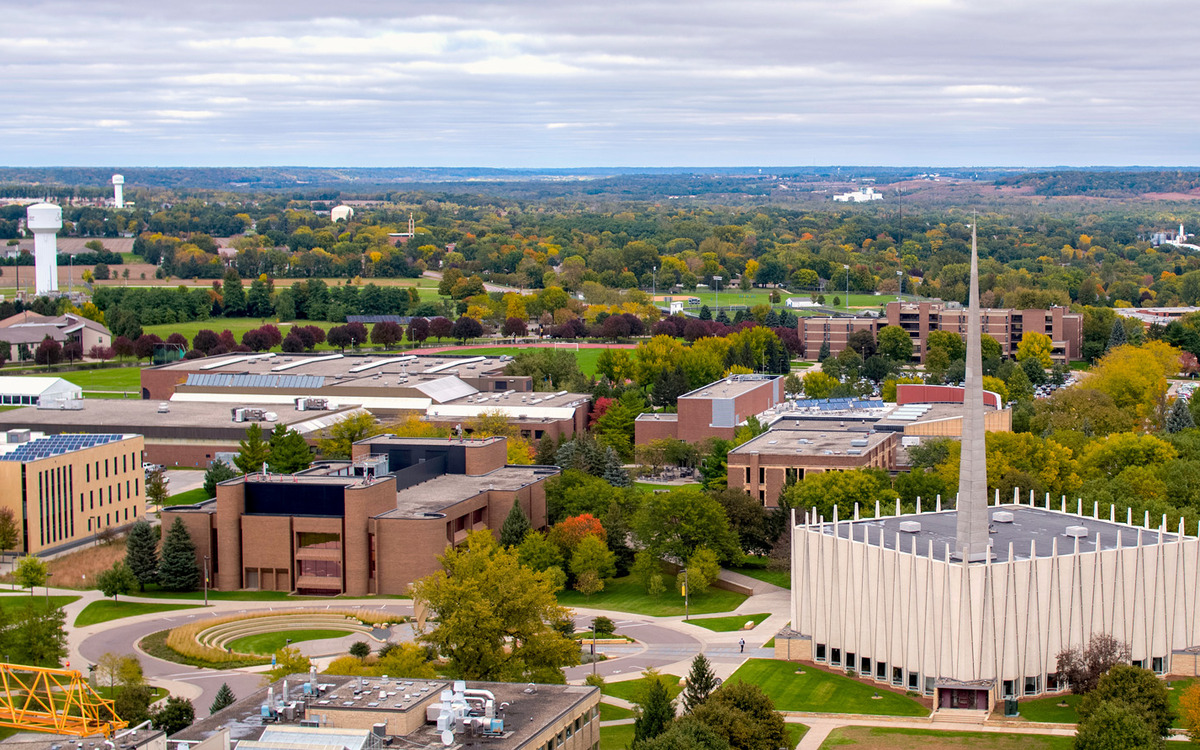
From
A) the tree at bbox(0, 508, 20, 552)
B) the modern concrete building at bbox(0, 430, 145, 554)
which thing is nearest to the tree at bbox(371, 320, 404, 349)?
the modern concrete building at bbox(0, 430, 145, 554)

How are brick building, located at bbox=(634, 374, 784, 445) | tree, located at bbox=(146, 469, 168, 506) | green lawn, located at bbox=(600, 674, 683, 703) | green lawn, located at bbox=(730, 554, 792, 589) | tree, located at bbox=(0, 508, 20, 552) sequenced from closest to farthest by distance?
green lawn, located at bbox=(600, 674, 683, 703)
green lawn, located at bbox=(730, 554, 792, 589)
tree, located at bbox=(0, 508, 20, 552)
tree, located at bbox=(146, 469, 168, 506)
brick building, located at bbox=(634, 374, 784, 445)

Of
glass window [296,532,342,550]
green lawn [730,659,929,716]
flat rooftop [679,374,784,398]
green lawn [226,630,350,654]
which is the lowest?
green lawn [226,630,350,654]

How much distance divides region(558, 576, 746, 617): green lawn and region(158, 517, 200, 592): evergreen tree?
21.6 meters

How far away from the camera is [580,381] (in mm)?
150625

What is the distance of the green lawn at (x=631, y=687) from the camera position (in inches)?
2512

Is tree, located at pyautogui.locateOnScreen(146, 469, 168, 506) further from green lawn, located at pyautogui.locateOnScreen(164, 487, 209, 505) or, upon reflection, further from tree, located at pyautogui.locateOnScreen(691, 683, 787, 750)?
tree, located at pyautogui.locateOnScreen(691, 683, 787, 750)

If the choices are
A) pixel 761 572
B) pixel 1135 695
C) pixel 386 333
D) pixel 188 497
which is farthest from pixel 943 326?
pixel 1135 695

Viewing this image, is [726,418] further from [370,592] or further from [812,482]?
[370,592]

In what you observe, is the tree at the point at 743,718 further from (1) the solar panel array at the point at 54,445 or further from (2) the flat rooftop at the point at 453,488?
(1) the solar panel array at the point at 54,445

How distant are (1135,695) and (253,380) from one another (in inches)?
4060

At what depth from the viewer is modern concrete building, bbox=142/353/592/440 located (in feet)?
432

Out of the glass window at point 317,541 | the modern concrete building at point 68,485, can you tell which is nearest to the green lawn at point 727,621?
the glass window at point 317,541

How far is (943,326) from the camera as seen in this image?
187m

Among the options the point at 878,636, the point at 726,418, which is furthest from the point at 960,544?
the point at 726,418
